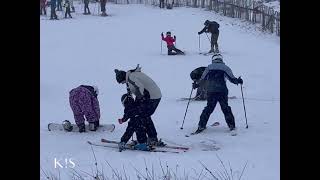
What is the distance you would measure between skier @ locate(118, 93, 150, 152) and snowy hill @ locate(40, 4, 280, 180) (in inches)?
5.7

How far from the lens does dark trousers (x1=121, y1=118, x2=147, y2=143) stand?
8094 mm

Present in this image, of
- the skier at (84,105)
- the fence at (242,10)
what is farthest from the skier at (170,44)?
the skier at (84,105)

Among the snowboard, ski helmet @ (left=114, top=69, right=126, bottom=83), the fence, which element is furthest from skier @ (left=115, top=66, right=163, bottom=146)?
the fence

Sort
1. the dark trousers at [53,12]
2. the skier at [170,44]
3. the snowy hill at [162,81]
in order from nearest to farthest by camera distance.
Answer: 1. the snowy hill at [162,81]
2. the skier at [170,44]
3. the dark trousers at [53,12]

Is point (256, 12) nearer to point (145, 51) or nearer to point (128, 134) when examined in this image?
point (145, 51)

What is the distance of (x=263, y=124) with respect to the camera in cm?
985

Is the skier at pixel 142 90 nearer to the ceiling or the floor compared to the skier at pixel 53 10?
nearer to the floor

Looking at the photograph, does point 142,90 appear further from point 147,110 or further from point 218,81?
point 218,81

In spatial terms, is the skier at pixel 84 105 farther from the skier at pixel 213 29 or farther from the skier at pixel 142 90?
the skier at pixel 213 29

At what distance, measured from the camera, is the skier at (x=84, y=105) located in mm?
9102

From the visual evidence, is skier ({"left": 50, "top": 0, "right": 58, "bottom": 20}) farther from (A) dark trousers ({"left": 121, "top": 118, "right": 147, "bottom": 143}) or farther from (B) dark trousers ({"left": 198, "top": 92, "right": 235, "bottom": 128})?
(A) dark trousers ({"left": 121, "top": 118, "right": 147, "bottom": 143})

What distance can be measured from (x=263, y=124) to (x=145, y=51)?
31.8 feet

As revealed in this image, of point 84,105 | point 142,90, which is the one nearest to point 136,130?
point 142,90
